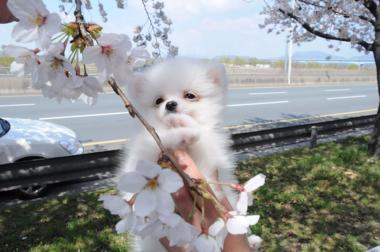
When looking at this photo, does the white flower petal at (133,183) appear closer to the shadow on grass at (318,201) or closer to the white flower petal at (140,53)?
the white flower petal at (140,53)

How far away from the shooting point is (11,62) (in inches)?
35.3

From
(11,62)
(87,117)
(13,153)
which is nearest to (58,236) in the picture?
(13,153)

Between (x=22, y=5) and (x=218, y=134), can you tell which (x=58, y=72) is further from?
(x=218, y=134)

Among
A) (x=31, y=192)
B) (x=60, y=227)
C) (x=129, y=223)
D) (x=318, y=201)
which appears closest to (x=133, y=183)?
(x=129, y=223)

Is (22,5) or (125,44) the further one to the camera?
(125,44)

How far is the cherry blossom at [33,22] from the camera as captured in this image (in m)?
0.78

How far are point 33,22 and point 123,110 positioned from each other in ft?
48.1

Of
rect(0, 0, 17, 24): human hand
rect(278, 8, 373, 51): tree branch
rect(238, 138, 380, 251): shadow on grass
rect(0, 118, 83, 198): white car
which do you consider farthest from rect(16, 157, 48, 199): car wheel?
rect(278, 8, 373, 51): tree branch

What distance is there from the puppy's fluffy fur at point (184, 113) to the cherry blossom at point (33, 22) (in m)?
0.96

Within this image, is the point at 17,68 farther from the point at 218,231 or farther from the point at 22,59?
the point at 218,231

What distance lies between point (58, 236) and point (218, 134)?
3341mm

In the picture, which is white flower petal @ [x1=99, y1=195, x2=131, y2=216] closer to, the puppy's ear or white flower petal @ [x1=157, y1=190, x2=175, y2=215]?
white flower petal @ [x1=157, y1=190, x2=175, y2=215]

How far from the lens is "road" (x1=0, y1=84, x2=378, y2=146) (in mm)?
11930

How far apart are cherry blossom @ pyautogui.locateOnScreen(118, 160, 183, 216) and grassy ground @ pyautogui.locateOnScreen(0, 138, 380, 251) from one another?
376 centimetres
